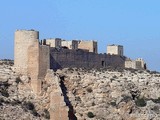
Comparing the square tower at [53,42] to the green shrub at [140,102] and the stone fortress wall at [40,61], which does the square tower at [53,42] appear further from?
the green shrub at [140,102]

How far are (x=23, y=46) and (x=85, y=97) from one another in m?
5.25

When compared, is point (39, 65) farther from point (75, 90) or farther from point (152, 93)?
point (152, 93)

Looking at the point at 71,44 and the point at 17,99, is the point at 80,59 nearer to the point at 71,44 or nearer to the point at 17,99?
the point at 71,44

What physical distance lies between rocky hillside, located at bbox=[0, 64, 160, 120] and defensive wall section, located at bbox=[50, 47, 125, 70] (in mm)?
734

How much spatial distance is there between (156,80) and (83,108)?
7401mm

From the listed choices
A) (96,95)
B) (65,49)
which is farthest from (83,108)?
(65,49)

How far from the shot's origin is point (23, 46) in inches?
2069

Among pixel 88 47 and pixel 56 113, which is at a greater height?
pixel 88 47

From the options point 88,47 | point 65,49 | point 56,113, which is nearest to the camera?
point 56,113

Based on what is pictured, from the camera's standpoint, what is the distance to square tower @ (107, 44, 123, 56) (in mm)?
63284

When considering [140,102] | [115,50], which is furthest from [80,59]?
[115,50]

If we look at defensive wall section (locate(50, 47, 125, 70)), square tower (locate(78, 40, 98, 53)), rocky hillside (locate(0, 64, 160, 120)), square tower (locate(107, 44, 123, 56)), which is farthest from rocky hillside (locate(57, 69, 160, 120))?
square tower (locate(107, 44, 123, 56))

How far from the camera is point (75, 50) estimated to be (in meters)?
56.4

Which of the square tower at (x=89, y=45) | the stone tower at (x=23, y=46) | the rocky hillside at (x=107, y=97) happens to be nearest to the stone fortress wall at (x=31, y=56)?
the stone tower at (x=23, y=46)
